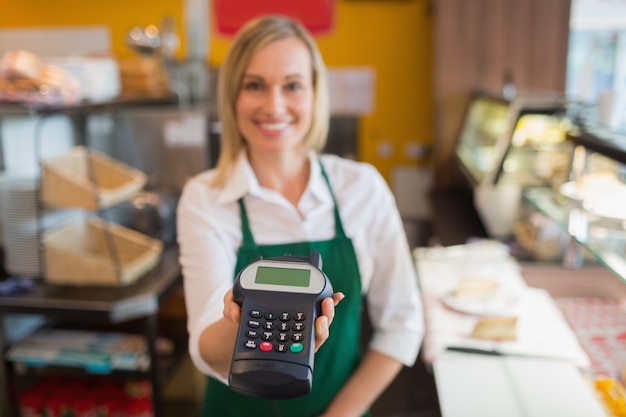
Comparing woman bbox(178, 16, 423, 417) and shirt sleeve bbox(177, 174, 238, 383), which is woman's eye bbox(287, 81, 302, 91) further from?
shirt sleeve bbox(177, 174, 238, 383)

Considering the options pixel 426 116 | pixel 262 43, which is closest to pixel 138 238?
pixel 262 43

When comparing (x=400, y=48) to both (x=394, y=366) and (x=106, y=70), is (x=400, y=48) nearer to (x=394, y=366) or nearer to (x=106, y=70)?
(x=106, y=70)

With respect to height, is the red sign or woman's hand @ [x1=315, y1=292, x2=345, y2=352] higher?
the red sign

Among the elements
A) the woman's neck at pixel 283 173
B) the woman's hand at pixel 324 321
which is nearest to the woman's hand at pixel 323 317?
the woman's hand at pixel 324 321

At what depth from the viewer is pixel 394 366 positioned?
126cm

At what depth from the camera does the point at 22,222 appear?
203 cm

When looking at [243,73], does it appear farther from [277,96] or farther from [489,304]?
[489,304]

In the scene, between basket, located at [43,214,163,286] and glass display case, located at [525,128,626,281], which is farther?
basket, located at [43,214,163,286]

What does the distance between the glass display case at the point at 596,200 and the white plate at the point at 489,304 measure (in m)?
0.25

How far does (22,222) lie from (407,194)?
2.32 metres

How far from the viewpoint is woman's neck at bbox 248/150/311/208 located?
116 cm

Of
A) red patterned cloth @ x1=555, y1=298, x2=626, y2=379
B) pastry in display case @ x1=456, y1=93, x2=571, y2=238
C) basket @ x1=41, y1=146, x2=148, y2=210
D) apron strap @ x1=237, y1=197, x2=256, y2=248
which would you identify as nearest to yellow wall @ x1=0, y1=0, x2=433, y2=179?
pastry in display case @ x1=456, y1=93, x2=571, y2=238

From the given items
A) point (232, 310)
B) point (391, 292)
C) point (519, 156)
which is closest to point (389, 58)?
point (519, 156)

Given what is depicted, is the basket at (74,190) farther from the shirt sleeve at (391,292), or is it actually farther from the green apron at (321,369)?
the shirt sleeve at (391,292)
